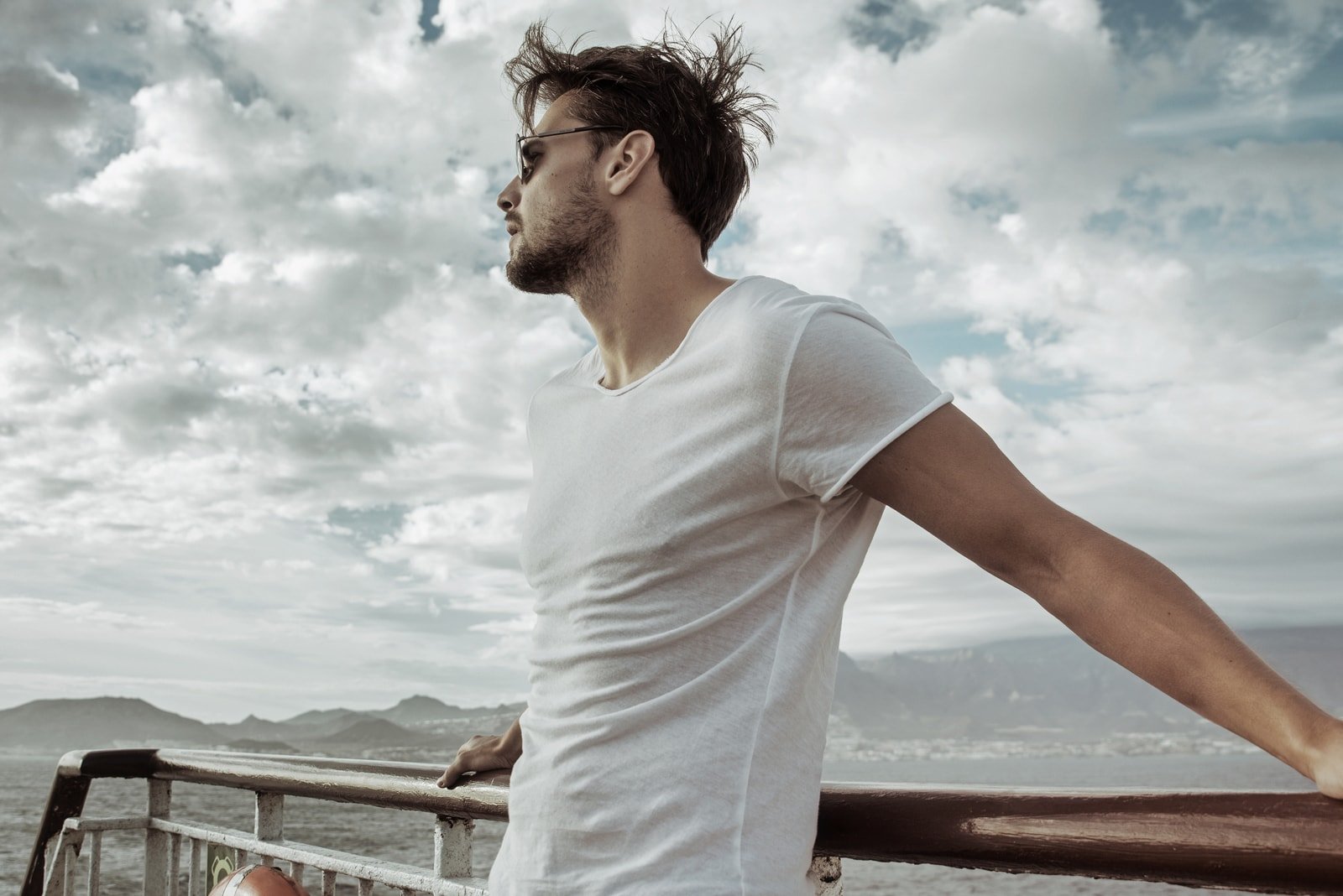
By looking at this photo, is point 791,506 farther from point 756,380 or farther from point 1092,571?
point 1092,571

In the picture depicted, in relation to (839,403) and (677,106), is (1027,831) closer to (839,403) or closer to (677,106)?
(839,403)

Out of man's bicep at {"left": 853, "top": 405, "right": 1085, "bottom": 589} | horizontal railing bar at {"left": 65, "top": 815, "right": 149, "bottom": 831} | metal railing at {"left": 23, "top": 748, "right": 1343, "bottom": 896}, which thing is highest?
man's bicep at {"left": 853, "top": 405, "right": 1085, "bottom": 589}

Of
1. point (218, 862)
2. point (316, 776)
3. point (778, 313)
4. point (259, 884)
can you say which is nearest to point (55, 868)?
point (218, 862)

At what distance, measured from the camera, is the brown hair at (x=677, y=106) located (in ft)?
5.51

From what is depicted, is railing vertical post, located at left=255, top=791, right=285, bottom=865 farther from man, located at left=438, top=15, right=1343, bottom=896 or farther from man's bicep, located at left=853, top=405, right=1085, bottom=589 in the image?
man's bicep, located at left=853, top=405, right=1085, bottom=589

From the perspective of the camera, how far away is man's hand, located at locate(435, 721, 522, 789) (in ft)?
5.90

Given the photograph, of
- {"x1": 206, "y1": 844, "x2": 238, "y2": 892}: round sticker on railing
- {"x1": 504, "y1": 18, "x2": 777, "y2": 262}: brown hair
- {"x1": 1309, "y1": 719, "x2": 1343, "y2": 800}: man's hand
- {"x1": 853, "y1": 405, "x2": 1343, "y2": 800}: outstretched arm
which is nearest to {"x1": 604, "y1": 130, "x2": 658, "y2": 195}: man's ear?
{"x1": 504, "y1": 18, "x2": 777, "y2": 262}: brown hair

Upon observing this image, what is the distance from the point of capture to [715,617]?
1167mm

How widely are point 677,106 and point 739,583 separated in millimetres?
925

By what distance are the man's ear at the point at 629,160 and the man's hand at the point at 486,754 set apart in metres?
0.90

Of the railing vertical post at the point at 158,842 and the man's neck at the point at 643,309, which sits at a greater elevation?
the man's neck at the point at 643,309

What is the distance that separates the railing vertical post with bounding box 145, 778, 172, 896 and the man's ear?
250cm

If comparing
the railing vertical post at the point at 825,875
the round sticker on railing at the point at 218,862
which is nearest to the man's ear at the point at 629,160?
the railing vertical post at the point at 825,875

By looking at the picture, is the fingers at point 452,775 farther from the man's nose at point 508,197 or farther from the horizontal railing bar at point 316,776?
the man's nose at point 508,197
